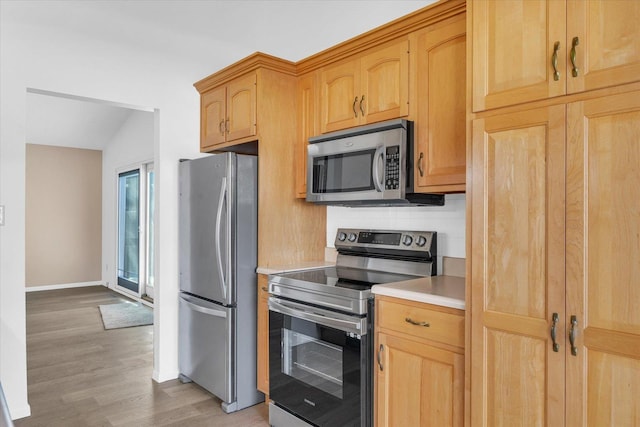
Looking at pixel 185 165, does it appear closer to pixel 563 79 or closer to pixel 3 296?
pixel 3 296

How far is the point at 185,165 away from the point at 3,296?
1.43m

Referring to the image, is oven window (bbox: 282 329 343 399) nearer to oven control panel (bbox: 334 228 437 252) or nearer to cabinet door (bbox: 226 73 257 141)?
oven control panel (bbox: 334 228 437 252)

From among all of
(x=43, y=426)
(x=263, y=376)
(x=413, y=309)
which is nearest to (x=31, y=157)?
(x=43, y=426)

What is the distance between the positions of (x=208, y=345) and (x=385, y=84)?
2.11 m

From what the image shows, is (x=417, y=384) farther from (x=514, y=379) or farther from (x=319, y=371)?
(x=319, y=371)

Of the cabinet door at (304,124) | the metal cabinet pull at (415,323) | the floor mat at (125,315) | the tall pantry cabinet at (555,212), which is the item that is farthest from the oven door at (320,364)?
the floor mat at (125,315)

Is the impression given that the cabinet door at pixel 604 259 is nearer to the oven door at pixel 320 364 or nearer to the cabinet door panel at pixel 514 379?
the cabinet door panel at pixel 514 379

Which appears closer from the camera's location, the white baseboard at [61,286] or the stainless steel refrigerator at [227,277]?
the stainless steel refrigerator at [227,277]

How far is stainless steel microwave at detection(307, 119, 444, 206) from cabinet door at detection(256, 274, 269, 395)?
67 cm

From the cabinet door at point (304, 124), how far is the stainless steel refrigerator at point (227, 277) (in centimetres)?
32

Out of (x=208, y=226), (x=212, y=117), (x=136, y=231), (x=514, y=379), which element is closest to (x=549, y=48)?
(x=514, y=379)

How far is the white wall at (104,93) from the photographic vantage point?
2697 mm

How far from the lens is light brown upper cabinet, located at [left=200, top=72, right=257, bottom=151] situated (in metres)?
2.92

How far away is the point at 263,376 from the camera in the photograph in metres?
2.80
